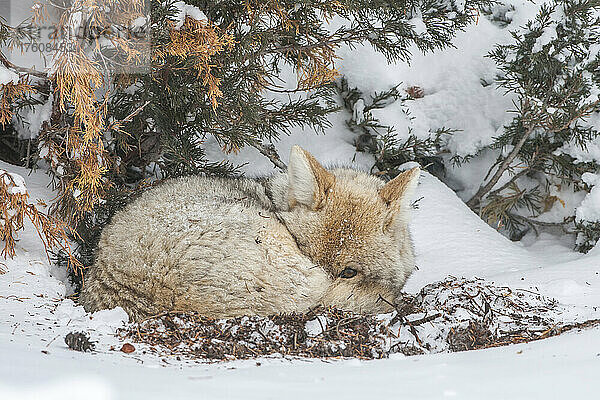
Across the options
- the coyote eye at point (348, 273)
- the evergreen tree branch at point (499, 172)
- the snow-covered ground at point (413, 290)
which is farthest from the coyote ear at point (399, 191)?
the evergreen tree branch at point (499, 172)

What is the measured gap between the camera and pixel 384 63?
711cm

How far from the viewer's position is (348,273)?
367 centimetres

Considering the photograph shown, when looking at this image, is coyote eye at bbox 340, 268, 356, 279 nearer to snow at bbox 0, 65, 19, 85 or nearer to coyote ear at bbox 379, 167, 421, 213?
coyote ear at bbox 379, 167, 421, 213

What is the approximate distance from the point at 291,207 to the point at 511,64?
3758mm

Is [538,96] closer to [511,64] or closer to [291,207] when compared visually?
[511,64]

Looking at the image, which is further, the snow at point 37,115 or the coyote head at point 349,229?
the snow at point 37,115

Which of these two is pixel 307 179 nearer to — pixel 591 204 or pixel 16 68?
pixel 16 68

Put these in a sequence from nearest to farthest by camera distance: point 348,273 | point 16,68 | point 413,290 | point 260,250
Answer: point 260,250 < point 348,273 < point 16,68 < point 413,290

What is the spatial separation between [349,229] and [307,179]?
430mm

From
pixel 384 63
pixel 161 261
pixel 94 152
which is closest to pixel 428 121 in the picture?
pixel 384 63

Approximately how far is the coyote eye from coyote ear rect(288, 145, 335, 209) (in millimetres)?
459

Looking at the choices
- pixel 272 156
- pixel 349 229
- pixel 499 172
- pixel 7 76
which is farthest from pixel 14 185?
pixel 499 172

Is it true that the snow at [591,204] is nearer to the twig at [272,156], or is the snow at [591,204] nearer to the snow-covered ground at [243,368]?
the snow-covered ground at [243,368]

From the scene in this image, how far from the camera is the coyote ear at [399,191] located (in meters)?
3.94
